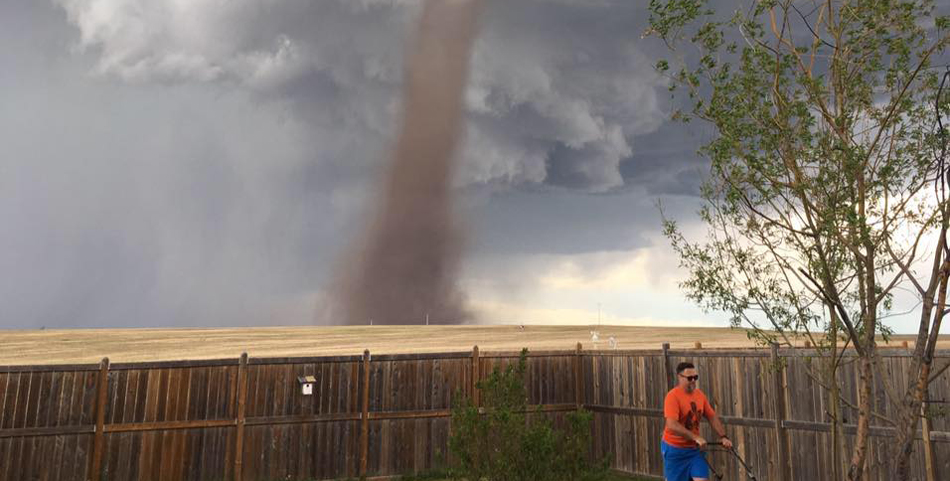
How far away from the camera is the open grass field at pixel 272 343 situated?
34.8 m

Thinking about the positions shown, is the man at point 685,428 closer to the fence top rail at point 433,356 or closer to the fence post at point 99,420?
the fence top rail at point 433,356

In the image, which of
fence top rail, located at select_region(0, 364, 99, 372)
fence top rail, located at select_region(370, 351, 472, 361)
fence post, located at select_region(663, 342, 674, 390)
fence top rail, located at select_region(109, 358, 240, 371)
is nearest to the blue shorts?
fence post, located at select_region(663, 342, 674, 390)

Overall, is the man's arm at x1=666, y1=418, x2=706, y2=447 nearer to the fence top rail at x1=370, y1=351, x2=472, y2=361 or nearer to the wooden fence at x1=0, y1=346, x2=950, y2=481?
the wooden fence at x1=0, y1=346, x2=950, y2=481

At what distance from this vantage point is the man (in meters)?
7.48

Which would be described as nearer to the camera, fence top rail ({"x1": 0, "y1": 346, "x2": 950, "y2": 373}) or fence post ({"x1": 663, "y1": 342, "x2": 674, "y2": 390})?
fence top rail ({"x1": 0, "y1": 346, "x2": 950, "y2": 373})

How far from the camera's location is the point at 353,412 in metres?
13.5

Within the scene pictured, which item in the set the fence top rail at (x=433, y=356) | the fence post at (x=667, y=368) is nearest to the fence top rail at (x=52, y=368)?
the fence top rail at (x=433, y=356)

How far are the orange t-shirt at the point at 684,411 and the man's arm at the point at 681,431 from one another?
61mm

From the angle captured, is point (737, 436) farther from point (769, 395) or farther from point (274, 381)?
point (274, 381)

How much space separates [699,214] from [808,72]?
1835mm

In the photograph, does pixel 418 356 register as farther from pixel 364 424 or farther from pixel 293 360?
pixel 293 360

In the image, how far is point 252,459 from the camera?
12.7m

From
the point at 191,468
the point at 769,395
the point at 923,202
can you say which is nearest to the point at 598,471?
the point at 923,202

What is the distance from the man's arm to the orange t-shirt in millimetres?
61
